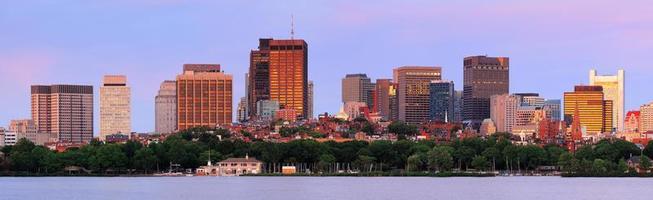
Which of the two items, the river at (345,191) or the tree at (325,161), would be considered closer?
the river at (345,191)

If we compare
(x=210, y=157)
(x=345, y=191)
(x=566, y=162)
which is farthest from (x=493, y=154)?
(x=345, y=191)

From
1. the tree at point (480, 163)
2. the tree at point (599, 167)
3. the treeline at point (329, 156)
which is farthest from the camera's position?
the treeline at point (329, 156)

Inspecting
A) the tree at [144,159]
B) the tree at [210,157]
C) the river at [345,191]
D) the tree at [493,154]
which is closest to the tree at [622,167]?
the tree at [493,154]

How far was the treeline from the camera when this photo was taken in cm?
14650

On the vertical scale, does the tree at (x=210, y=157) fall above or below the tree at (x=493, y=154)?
below

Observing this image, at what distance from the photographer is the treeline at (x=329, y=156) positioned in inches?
5768

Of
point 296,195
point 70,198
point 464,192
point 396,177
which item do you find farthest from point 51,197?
point 396,177

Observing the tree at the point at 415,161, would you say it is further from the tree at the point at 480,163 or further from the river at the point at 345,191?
the river at the point at 345,191

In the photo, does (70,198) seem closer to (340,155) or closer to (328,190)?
(328,190)

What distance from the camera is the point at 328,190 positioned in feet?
327

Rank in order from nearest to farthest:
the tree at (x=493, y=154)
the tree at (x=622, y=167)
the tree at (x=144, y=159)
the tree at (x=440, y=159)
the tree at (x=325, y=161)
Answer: the tree at (x=622, y=167) < the tree at (x=440, y=159) < the tree at (x=144, y=159) < the tree at (x=325, y=161) < the tree at (x=493, y=154)

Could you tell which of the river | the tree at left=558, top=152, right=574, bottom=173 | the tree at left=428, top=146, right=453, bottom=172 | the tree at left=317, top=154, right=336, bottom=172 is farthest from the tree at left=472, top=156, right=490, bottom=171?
the river

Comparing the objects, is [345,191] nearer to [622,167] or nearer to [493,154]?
[622,167]

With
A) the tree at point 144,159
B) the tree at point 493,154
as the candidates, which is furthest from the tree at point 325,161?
the tree at point 144,159
